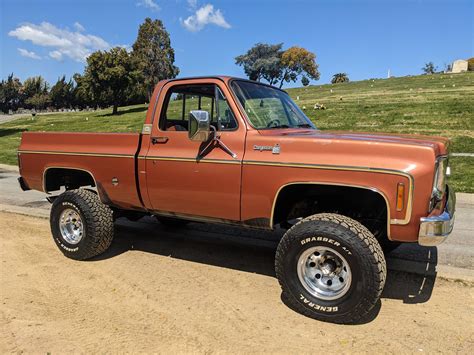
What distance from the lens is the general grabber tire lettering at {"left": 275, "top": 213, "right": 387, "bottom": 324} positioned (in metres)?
3.48

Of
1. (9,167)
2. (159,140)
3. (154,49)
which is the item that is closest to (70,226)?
(159,140)

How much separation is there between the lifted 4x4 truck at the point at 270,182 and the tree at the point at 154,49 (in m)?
54.3

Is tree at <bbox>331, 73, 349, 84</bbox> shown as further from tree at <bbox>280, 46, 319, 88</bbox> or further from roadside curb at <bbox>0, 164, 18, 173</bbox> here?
roadside curb at <bbox>0, 164, 18, 173</bbox>

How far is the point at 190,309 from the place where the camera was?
3.90m

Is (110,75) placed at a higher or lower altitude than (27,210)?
higher

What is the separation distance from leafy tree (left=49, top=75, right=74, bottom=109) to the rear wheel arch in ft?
297

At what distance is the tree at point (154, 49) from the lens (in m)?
57.8

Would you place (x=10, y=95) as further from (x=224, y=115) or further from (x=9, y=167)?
(x=224, y=115)

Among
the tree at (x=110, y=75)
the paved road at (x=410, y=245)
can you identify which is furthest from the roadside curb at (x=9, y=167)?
the tree at (x=110, y=75)

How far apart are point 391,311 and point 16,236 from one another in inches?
198

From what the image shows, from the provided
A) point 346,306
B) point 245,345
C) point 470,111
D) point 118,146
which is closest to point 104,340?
point 245,345

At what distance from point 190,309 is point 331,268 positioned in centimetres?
130

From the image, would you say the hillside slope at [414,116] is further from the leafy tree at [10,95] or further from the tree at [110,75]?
the leafy tree at [10,95]

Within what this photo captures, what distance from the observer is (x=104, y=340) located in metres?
3.37
